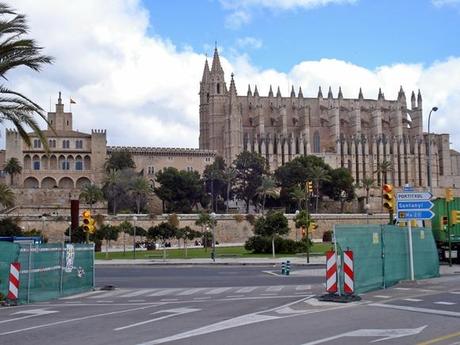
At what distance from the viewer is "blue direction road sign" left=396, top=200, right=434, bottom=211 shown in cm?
2222

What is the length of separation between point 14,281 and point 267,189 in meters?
90.6

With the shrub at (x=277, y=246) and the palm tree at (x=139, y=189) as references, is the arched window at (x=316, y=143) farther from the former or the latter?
the shrub at (x=277, y=246)

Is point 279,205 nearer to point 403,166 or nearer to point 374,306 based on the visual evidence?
point 403,166

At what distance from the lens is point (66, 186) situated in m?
118

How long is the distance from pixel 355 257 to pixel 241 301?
3108mm

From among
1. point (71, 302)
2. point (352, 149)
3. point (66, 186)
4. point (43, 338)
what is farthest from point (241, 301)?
point (352, 149)

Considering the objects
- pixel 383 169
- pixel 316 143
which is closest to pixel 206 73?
pixel 316 143

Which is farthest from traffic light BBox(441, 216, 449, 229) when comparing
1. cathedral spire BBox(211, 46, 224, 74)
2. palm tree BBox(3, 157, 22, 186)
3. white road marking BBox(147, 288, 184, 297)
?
cathedral spire BBox(211, 46, 224, 74)

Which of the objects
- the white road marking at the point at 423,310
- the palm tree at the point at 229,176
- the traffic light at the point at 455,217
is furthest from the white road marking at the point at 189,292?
the palm tree at the point at 229,176

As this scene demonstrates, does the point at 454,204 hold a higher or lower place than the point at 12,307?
higher

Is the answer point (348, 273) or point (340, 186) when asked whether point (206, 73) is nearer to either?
point (340, 186)

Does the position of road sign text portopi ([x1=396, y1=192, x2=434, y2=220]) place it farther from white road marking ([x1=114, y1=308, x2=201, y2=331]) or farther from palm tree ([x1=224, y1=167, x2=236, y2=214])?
palm tree ([x1=224, y1=167, x2=236, y2=214])

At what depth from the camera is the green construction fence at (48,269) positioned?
18.5 meters

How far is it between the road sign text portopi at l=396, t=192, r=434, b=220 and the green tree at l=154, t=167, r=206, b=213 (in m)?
84.9
